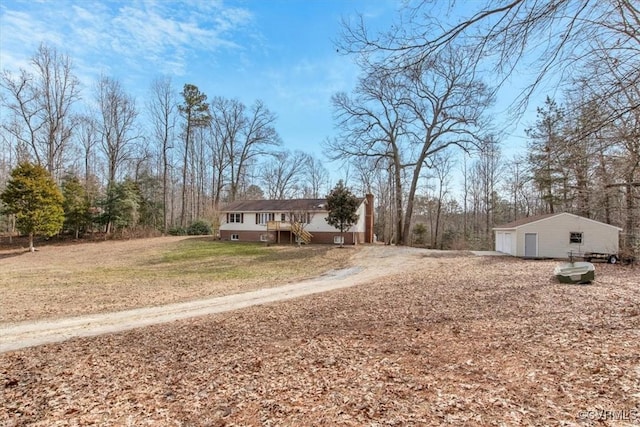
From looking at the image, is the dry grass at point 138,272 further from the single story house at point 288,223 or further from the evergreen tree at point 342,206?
the single story house at point 288,223

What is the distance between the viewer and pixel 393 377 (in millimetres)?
4320

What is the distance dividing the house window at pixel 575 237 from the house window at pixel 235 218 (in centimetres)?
2592

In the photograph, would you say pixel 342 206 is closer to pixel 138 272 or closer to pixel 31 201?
pixel 138 272

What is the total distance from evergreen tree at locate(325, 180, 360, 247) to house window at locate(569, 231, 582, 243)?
45.6ft

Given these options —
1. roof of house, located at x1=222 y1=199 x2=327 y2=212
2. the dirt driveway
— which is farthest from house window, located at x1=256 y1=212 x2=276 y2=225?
the dirt driveway

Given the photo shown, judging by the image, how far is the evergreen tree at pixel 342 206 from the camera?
82.6 feet

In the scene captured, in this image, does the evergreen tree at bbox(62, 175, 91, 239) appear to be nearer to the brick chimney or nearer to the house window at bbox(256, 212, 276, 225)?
the house window at bbox(256, 212, 276, 225)

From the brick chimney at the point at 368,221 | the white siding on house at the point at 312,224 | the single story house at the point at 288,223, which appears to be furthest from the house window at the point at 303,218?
the brick chimney at the point at 368,221

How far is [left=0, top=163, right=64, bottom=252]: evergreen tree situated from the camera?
25.5 m

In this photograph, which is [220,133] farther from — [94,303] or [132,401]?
[132,401]

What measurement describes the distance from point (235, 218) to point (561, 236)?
86.3 ft

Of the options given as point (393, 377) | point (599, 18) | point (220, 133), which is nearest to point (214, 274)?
point (393, 377)

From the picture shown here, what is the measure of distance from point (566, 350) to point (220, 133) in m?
43.7

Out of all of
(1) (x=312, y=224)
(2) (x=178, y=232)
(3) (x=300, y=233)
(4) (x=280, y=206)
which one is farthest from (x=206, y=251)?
(2) (x=178, y=232)
